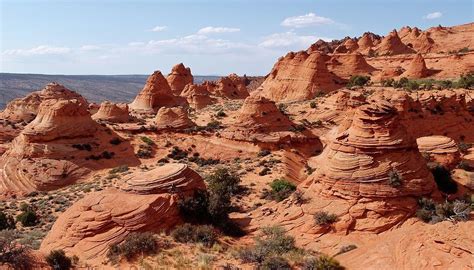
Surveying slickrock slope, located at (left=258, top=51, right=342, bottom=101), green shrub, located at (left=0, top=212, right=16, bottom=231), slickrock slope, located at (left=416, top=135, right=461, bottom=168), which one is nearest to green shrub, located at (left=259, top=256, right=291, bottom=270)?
slickrock slope, located at (left=416, top=135, right=461, bottom=168)

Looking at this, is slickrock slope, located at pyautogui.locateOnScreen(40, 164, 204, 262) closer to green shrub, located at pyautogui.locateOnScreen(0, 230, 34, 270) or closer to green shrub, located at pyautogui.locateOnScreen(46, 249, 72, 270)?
green shrub, located at pyautogui.locateOnScreen(46, 249, 72, 270)

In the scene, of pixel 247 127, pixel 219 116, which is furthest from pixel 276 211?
pixel 219 116

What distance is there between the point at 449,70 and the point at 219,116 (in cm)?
2842

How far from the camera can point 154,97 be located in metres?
61.2

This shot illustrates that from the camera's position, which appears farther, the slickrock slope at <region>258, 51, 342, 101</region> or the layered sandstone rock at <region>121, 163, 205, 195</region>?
the slickrock slope at <region>258, 51, 342, 101</region>

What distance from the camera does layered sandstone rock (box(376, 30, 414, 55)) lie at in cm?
6719

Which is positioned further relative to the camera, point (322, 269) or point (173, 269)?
point (173, 269)

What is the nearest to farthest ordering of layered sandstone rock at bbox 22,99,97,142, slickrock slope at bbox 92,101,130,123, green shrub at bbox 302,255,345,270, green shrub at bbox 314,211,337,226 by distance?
green shrub at bbox 302,255,345,270, green shrub at bbox 314,211,337,226, layered sandstone rock at bbox 22,99,97,142, slickrock slope at bbox 92,101,130,123

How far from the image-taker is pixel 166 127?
43.6 metres

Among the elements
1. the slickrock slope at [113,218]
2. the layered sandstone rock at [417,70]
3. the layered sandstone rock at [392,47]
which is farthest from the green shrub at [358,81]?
the slickrock slope at [113,218]

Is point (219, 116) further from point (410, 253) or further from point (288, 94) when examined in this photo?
point (410, 253)

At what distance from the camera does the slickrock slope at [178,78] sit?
75556mm

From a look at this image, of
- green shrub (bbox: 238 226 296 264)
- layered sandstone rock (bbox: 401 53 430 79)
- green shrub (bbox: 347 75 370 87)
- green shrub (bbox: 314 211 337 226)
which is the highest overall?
layered sandstone rock (bbox: 401 53 430 79)

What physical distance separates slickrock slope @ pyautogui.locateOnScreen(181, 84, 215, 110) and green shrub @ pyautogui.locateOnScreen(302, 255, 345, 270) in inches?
2037
